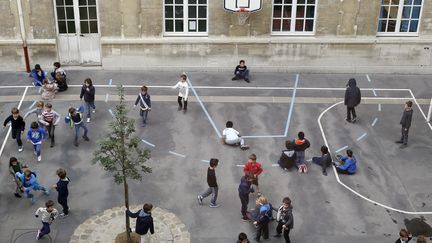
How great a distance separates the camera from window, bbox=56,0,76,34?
24766 millimetres

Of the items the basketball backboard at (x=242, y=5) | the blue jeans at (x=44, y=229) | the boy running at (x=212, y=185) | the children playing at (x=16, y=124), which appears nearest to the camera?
the blue jeans at (x=44, y=229)

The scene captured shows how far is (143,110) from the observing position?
→ 68.1ft

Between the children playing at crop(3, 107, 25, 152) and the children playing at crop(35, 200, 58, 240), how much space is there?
469 cm

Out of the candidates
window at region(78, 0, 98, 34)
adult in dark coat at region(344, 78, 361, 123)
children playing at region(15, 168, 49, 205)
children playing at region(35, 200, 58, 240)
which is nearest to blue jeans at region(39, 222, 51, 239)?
children playing at region(35, 200, 58, 240)

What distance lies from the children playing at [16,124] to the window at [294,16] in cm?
1170

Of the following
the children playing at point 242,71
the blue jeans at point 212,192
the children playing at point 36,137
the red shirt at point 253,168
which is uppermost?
the children playing at point 242,71

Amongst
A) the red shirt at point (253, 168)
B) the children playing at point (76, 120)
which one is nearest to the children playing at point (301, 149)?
the red shirt at point (253, 168)

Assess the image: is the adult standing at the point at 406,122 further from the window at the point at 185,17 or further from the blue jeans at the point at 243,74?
the window at the point at 185,17

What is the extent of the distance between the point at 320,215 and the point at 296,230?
3.38 ft

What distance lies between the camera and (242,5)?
79.3ft

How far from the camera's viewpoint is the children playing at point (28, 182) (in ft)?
53.7

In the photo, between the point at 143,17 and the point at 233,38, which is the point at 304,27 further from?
the point at 143,17

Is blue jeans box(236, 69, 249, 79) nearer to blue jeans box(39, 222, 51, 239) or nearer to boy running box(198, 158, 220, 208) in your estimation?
boy running box(198, 158, 220, 208)

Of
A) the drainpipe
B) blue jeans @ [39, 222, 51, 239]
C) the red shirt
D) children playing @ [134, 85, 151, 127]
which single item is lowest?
blue jeans @ [39, 222, 51, 239]
